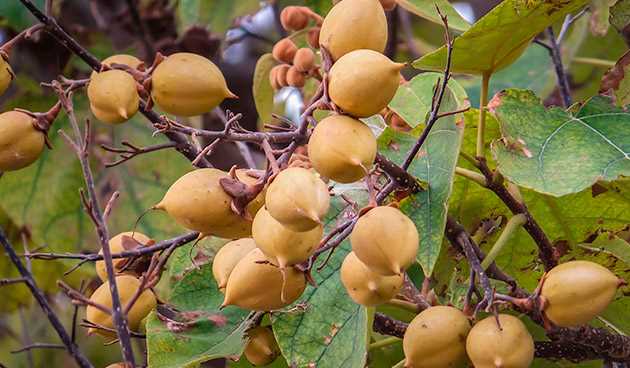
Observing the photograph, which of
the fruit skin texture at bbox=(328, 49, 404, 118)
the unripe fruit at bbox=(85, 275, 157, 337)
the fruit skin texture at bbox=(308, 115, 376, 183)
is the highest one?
the fruit skin texture at bbox=(328, 49, 404, 118)

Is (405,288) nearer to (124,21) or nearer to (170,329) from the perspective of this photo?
(170,329)

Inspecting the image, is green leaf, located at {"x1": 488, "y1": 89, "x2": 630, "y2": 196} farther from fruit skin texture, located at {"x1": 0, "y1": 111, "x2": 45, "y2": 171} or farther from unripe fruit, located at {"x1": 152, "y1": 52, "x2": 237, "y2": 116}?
fruit skin texture, located at {"x1": 0, "y1": 111, "x2": 45, "y2": 171}

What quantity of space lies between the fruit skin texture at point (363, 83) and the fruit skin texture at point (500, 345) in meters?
0.21

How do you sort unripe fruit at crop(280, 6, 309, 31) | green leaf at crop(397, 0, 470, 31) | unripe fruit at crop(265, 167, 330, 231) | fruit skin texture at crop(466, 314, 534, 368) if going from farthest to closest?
1. unripe fruit at crop(280, 6, 309, 31)
2. green leaf at crop(397, 0, 470, 31)
3. fruit skin texture at crop(466, 314, 534, 368)
4. unripe fruit at crop(265, 167, 330, 231)

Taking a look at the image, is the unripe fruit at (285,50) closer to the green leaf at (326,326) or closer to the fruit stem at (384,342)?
the green leaf at (326,326)

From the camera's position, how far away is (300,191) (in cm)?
76

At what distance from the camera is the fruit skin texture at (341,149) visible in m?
0.78

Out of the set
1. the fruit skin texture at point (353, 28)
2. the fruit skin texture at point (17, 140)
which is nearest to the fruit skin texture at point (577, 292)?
the fruit skin texture at point (353, 28)

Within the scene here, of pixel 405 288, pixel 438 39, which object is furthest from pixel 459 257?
pixel 438 39

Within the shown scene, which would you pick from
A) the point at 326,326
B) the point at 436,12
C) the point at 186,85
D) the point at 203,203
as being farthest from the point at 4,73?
the point at 436,12

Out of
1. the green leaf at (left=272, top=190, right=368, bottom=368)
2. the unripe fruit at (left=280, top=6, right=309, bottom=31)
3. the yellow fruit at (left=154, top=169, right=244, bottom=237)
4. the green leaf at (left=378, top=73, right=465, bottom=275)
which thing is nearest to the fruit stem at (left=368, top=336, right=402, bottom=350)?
the green leaf at (left=272, top=190, right=368, bottom=368)

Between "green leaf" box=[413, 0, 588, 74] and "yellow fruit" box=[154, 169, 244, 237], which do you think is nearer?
"yellow fruit" box=[154, 169, 244, 237]

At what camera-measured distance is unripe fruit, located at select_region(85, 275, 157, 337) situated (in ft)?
3.34

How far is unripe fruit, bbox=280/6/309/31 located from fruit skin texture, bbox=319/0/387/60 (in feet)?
1.67
